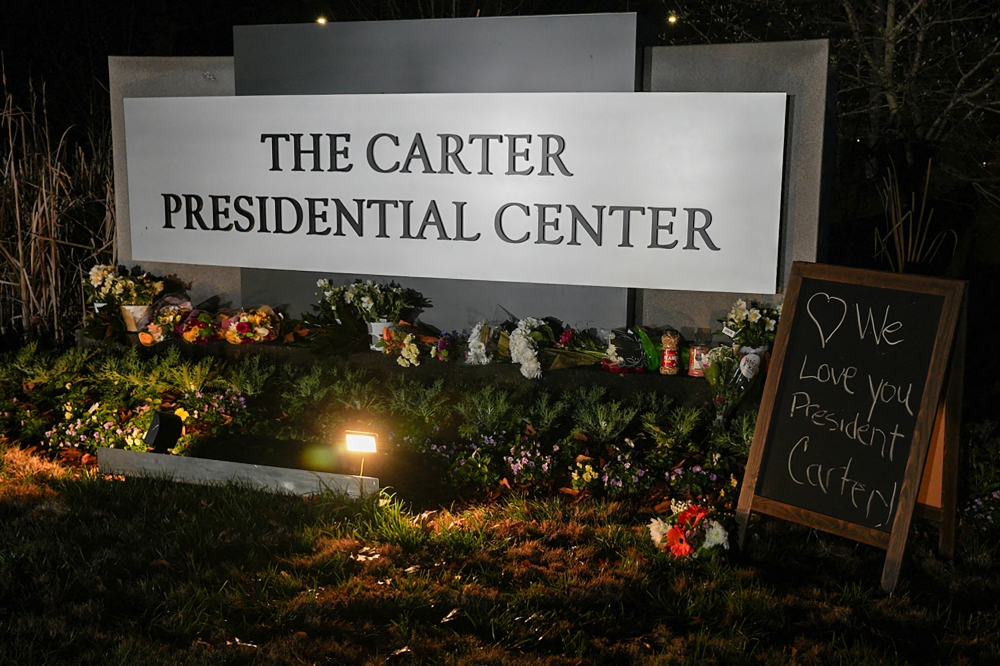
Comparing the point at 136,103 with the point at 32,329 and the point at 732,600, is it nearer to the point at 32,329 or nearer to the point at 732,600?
the point at 32,329

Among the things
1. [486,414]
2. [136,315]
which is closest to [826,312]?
[486,414]

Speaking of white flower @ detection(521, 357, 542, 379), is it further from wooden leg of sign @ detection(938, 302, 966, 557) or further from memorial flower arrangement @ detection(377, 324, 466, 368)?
wooden leg of sign @ detection(938, 302, 966, 557)

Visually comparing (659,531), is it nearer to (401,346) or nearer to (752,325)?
(752,325)

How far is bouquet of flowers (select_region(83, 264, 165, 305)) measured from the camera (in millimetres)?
6168

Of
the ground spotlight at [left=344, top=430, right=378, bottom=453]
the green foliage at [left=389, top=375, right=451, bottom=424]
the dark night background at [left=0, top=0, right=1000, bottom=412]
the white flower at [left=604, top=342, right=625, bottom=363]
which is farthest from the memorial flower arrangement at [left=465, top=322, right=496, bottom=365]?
the dark night background at [left=0, top=0, right=1000, bottom=412]

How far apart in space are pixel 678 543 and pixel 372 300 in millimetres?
2862

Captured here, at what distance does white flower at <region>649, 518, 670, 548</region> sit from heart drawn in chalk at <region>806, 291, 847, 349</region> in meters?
1.01

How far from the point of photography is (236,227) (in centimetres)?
611

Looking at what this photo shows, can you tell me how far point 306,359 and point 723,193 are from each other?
9.18ft

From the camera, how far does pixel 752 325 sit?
508cm

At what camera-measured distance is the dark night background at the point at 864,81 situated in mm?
9781

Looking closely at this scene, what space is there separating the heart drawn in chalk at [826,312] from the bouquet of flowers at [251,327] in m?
3.54

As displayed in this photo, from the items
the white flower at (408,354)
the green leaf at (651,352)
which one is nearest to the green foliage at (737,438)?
the green leaf at (651,352)

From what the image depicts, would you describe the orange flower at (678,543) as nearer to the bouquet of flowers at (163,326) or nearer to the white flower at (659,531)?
the white flower at (659,531)
